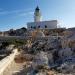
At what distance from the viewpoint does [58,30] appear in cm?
4606

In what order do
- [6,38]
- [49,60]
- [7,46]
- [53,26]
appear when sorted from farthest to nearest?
[53,26] → [6,38] → [7,46] → [49,60]

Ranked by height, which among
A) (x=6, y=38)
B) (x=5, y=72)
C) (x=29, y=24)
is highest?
(x=29, y=24)

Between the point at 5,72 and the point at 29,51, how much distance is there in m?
10.9

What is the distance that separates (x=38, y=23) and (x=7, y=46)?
24374mm

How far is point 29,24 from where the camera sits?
5316 centimetres

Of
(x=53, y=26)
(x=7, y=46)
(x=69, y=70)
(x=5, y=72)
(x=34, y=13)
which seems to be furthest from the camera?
(x=34, y=13)

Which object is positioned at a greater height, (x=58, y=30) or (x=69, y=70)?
(x=58, y=30)

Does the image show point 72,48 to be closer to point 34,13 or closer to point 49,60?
point 49,60

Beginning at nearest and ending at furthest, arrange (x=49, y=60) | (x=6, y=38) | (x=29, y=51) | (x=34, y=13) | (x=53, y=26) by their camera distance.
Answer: (x=49, y=60), (x=29, y=51), (x=6, y=38), (x=53, y=26), (x=34, y=13)

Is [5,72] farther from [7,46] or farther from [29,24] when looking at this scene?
[29,24]

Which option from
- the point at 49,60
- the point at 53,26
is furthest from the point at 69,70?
the point at 53,26

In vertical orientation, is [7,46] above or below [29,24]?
below

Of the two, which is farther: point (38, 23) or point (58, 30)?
point (38, 23)

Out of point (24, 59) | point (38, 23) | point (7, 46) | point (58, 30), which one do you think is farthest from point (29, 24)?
point (24, 59)
